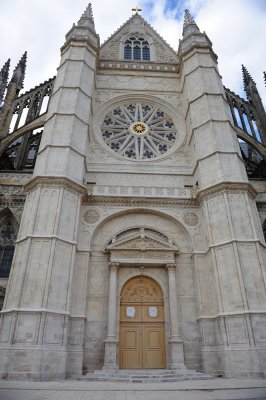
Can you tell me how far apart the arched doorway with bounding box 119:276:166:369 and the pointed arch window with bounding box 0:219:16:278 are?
5.01m

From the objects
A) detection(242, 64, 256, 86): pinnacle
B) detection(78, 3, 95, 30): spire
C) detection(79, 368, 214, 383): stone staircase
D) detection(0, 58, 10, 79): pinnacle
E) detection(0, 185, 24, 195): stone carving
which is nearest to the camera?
detection(79, 368, 214, 383): stone staircase

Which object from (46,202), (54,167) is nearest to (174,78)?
(54,167)

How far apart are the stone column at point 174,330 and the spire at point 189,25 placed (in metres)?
16.4

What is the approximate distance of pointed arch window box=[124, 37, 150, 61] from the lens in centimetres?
2069

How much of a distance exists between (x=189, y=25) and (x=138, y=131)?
9.62 meters

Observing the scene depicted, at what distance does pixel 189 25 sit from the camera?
65.6 feet

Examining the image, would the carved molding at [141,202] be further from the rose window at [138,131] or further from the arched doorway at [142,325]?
the arched doorway at [142,325]

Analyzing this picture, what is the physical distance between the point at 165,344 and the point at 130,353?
133 centimetres

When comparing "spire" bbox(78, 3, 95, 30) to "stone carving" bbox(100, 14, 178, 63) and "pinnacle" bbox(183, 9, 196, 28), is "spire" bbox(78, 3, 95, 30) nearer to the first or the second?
"stone carving" bbox(100, 14, 178, 63)

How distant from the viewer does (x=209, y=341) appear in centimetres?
1018

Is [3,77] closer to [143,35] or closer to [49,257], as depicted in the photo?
[143,35]

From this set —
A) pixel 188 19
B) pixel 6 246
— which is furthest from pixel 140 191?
pixel 188 19

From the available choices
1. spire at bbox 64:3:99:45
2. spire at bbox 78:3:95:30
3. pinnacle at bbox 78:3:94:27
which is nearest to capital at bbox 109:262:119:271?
spire at bbox 64:3:99:45

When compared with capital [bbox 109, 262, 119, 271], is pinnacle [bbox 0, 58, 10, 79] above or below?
above
